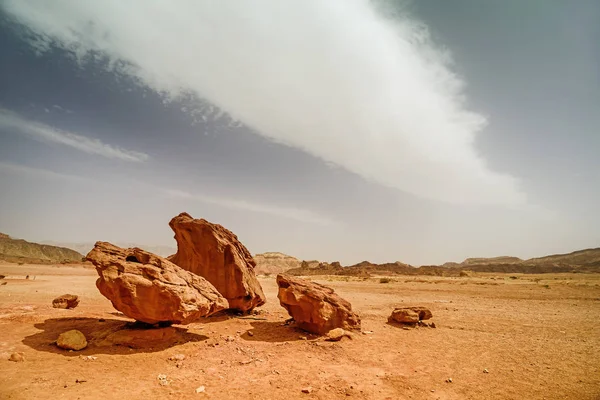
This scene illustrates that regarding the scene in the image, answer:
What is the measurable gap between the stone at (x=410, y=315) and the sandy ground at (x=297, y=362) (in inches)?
33.8

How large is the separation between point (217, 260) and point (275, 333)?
596 centimetres

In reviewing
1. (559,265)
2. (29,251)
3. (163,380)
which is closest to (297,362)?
(163,380)

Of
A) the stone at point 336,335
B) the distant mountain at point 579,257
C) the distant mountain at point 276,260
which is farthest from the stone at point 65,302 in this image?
the distant mountain at point 579,257

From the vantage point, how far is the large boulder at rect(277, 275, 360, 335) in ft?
46.0

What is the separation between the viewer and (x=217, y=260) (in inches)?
706

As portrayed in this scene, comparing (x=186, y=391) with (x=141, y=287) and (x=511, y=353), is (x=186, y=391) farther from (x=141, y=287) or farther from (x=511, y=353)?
(x=511, y=353)

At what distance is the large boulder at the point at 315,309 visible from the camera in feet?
46.0

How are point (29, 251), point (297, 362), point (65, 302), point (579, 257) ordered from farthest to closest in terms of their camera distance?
point (579, 257), point (29, 251), point (65, 302), point (297, 362)

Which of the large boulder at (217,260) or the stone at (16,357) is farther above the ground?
the large boulder at (217,260)

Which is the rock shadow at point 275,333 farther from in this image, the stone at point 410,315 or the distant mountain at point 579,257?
the distant mountain at point 579,257

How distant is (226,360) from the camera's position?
10.6 metres

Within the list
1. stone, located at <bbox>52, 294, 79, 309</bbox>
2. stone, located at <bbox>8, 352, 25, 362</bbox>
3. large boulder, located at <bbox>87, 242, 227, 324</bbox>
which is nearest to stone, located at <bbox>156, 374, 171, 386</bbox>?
large boulder, located at <bbox>87, 242, 227, 324</bbox>

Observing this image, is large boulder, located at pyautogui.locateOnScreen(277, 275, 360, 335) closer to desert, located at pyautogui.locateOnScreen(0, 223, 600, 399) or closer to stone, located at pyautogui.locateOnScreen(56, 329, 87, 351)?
desert, located at pyautogui.locateOnScreen(0, 223, 600, 399)

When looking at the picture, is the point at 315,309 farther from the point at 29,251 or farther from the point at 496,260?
the point at 496,260
